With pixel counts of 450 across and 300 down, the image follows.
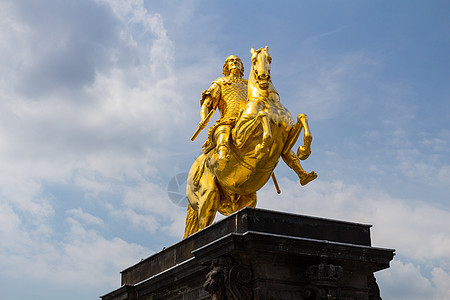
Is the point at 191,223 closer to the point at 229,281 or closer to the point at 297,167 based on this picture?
the point at 297,167

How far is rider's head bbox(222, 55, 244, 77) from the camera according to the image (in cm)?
1574

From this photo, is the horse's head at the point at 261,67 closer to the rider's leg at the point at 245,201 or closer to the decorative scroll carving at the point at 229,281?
the rider's leg at the point at 245,201

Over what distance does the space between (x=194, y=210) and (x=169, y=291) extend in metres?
2.54

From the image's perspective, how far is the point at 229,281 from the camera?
10.6 metres

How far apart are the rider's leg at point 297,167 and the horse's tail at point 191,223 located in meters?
2.66

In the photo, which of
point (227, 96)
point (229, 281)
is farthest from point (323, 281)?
point (227, 96)

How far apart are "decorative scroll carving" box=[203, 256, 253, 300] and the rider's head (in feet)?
19.8

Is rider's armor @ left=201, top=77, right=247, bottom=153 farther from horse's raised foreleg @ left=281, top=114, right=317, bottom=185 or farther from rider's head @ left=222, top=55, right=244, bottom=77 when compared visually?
horse's raised foreleg @ left=281, top=114, right=317, bottom=185

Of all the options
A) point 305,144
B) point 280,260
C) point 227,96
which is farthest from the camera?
point 227,96

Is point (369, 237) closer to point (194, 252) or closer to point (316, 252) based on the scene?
point (316, 252)

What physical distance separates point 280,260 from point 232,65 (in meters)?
6.04

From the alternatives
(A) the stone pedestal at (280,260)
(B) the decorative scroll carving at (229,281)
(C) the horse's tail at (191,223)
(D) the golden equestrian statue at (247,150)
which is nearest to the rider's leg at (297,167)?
(D) the golden equestrian statue at (247,150)

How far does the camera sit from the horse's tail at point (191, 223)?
1527 centimetres

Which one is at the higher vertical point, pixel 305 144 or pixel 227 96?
pixel 227 96
